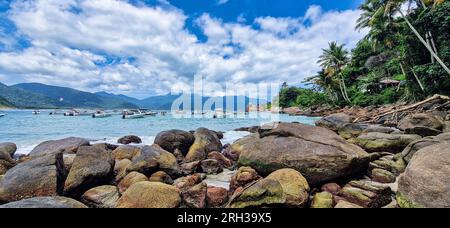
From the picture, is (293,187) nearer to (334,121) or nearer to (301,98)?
(334,121)

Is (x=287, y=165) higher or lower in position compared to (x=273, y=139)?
lower

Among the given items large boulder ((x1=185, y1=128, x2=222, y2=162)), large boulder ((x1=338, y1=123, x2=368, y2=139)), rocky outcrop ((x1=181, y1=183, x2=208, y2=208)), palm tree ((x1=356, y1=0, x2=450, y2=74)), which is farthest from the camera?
palm tree ((x1=356, y1=0, x2=450, y2=74))

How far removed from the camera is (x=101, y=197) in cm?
528

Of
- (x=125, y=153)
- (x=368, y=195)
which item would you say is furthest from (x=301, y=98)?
(x=368, y=195)

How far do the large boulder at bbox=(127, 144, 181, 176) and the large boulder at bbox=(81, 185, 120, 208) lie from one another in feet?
3.58

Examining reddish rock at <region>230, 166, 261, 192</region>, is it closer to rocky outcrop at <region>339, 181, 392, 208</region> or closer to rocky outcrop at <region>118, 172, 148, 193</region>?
rocky outcrop at <region>339, 181, 392, 208</region>

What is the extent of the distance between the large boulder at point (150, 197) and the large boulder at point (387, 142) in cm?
731

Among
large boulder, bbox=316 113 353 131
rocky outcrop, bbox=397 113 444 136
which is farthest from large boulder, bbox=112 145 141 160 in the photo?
large boulder, bbox=316 113 353 131

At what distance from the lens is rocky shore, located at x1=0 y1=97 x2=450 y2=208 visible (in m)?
4.14
